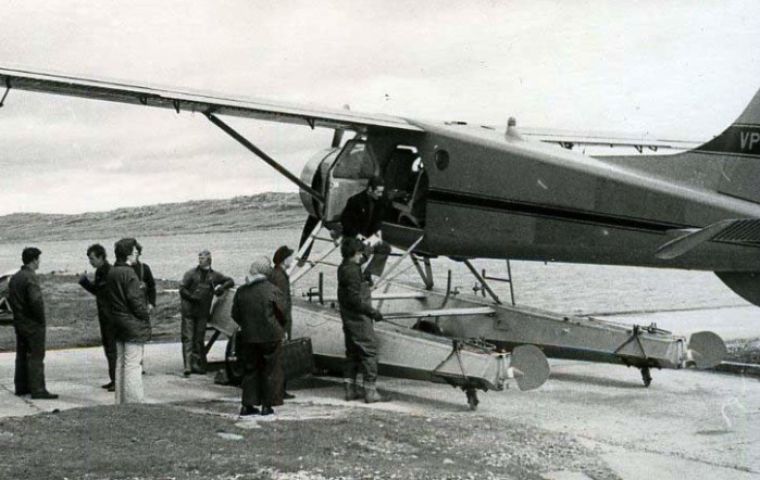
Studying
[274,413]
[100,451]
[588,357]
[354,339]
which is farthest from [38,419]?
[588,357]

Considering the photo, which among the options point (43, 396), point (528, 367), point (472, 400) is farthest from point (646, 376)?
point (43, 396)

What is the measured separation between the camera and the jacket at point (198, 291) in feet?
32.8

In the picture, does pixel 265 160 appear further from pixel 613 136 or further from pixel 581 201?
pixel 613 136

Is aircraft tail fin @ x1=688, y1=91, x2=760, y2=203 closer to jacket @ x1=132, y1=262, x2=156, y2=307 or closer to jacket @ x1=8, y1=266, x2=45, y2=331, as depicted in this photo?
jacket @ x1=132, y1=262, x2=156, y2=307

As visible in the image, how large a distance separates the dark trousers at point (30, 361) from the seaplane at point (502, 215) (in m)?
2.08

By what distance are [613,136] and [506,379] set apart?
699 centimetres

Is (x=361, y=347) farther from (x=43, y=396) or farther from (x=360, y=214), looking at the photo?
(x=43, y=396)

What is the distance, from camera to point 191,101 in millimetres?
9648

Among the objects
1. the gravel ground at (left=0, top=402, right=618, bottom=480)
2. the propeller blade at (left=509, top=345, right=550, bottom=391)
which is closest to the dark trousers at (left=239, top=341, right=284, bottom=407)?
the gravel ground at (left=0, top=402, right=618, bottom=480)

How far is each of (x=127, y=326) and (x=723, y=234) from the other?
17.3 feet

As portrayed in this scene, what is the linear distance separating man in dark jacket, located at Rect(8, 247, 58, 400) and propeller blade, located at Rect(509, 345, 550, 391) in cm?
454

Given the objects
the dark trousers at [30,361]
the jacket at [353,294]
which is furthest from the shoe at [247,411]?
the dark trousers at [30,361]

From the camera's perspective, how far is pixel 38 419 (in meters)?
6.75

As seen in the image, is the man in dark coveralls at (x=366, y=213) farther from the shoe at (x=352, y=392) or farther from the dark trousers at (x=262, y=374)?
the dark trousers at (x=262, y=374)
